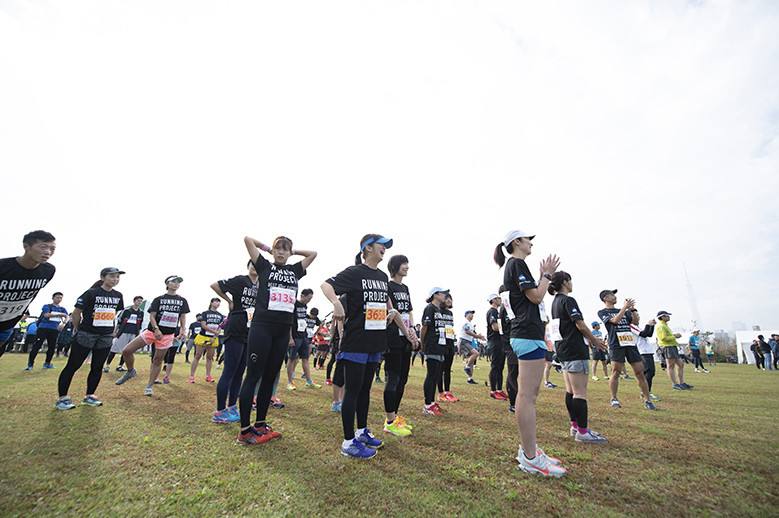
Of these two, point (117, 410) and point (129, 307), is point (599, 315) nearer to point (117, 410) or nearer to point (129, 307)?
point (117, 410)

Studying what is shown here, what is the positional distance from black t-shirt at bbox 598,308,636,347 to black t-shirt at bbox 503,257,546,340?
14.5 feet

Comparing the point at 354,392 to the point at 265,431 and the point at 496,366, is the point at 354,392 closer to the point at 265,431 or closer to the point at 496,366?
the point at 265,431

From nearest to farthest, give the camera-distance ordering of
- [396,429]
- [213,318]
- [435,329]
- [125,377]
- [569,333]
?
1. [396,429]
2. [569,333]
3. [435,329]
4. [125,377]
5. [213,318]

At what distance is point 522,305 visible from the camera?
11.9 feet

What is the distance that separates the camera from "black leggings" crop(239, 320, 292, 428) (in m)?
4.04

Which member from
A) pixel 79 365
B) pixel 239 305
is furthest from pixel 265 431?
pixel 79 365

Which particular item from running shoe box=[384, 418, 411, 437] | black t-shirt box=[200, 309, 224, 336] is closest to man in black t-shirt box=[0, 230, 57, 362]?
running shoe box=[384, 418, 411, 437]

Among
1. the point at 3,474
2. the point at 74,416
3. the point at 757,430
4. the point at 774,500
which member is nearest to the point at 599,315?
the point at 757,430

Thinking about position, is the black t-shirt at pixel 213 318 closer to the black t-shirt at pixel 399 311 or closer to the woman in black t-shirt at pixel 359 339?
the black t-shirt at pixel 399 311

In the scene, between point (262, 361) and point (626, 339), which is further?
point (626, 339)

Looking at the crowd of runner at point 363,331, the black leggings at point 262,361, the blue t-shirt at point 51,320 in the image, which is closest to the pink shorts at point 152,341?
the crowd of runner at point 363,331

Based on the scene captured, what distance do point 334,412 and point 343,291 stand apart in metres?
3.09

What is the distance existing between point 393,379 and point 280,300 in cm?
200

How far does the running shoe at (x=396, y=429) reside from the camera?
4508 mm
